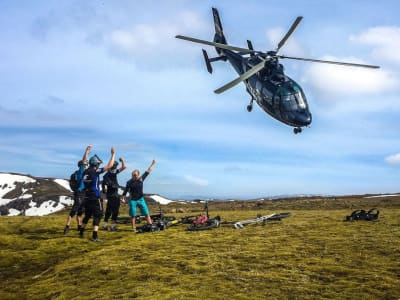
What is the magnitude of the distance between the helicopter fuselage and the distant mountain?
184ft

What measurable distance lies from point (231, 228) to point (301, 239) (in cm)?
514

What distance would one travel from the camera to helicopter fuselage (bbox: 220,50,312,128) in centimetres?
2478

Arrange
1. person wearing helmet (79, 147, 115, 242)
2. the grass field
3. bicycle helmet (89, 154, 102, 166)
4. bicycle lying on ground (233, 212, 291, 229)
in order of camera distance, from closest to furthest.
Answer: the grass field → person wearing helmet (79, 147, 115, 242) → bicycle helmet (89, 154, 102, 166) → bicycle lying on ground (233, 212, 291, 229)

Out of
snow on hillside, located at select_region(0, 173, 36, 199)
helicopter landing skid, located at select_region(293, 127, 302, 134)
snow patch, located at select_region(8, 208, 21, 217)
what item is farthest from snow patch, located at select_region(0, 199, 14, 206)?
helicopter landing skid, located at select_region(293, 127, 302, 134)

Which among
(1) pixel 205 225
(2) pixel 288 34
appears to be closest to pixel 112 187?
(1) pixel 205 225

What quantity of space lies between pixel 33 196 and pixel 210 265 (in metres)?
102

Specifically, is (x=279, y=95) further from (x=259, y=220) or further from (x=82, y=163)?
(x=82, y=163)

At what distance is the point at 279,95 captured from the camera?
82.9ft

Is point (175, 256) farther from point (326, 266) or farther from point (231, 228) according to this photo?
point (231, 228)

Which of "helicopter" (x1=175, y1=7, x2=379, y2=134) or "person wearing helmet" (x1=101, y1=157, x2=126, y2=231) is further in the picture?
"helicopter" (x1=175, y1=7, x2=379, y2=134)

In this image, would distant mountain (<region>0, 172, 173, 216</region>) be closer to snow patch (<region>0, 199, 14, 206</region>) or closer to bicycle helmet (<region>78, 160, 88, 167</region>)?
snow patch (<region>0, 199, 14, 206</region>)

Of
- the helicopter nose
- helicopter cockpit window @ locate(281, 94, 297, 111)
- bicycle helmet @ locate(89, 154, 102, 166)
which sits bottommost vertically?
bicycle helmet @ locate(89, 154, 102, 166)

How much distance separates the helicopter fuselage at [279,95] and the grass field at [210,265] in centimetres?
1018

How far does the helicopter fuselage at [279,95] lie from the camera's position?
81.3 feet
